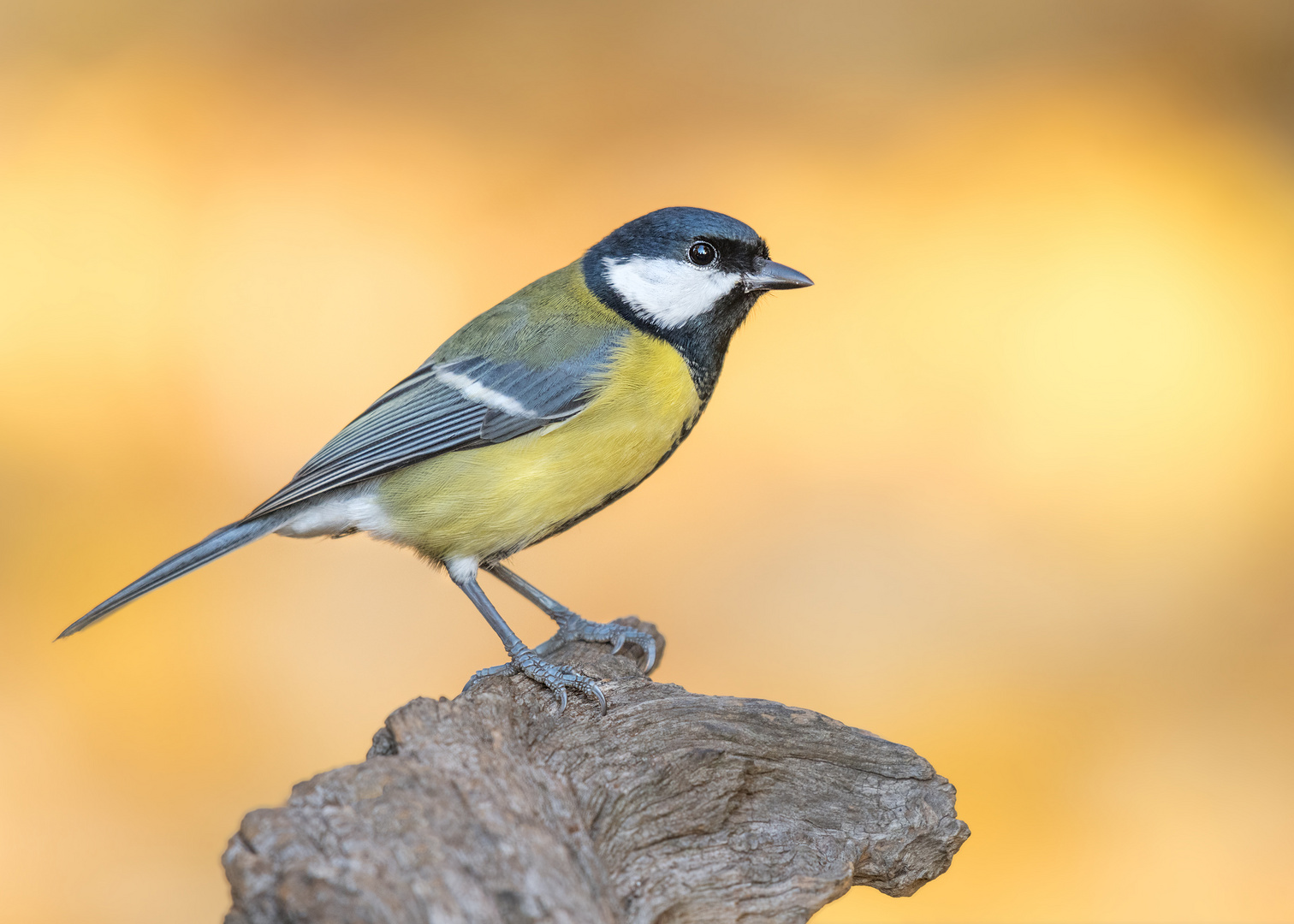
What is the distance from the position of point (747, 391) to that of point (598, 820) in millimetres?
3165

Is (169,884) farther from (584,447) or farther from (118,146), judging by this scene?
(118,146)

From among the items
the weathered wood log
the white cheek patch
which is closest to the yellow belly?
the white cheek patch

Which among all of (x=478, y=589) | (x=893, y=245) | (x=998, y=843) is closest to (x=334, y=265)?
(x=893, y=245)

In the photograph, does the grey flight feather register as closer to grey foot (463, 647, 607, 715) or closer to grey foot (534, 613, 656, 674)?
grey foot (463, 647, 607, 715)

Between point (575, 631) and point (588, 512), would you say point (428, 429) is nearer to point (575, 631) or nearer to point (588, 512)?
point (588, 512)

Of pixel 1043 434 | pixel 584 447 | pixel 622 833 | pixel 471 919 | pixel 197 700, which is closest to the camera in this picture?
pixel 471 919

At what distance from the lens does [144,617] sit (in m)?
4.09

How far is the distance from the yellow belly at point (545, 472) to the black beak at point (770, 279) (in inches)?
10.4

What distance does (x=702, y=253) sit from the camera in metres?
2.39

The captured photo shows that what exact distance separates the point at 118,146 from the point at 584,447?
351 cm

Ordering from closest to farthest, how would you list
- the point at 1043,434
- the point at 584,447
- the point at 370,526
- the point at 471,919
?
the point at 471,919
the point at 584,447
the point at 370,526
the point at 1043,434

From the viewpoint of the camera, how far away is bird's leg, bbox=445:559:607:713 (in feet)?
6.92

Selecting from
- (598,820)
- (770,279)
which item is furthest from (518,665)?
(770,279)

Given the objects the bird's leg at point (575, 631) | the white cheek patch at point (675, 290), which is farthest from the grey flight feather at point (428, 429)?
the bird's leg at point (575, 631)
